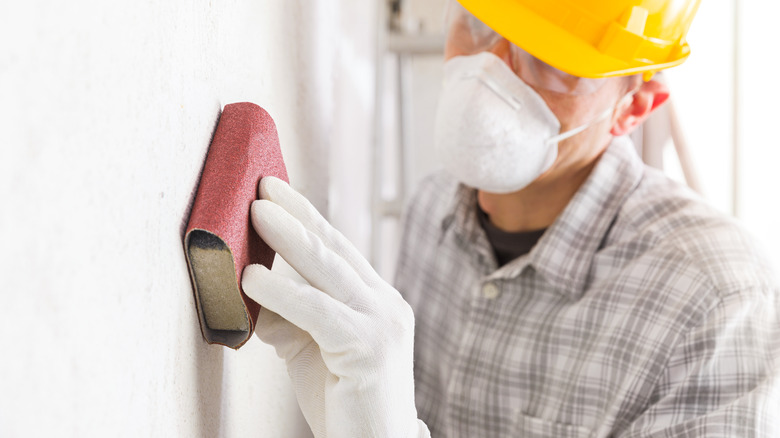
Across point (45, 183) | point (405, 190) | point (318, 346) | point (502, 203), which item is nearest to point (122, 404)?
point (45, 183)

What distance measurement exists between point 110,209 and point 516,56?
37.3 inches

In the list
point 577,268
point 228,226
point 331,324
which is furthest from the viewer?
point 577,268

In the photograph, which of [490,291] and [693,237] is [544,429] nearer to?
[490,291]

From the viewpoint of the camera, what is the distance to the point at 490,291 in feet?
4.73

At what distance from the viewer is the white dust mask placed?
121 cm

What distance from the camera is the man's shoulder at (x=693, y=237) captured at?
1.14 metres

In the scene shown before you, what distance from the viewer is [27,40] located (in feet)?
1.08

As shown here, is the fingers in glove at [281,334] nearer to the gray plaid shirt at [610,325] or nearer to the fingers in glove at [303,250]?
the fingers in glove at [303,250]

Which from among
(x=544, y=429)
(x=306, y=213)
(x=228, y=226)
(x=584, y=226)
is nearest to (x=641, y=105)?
(x=584, y=226)

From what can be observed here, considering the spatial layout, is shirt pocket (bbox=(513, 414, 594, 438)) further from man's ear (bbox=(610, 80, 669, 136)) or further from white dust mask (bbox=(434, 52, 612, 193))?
man's ear (bbox=(610, 80, 669, 136))

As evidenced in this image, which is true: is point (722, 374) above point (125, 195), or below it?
below

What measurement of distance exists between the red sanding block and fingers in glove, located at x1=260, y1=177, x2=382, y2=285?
16 mm

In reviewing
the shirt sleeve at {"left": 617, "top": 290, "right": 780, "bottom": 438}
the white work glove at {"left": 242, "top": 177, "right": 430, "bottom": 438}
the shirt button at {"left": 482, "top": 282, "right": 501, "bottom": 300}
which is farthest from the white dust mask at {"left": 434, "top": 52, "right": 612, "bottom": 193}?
the white work glove at {"left": 242, "top": 177, "right": 430, "bottom": 438}

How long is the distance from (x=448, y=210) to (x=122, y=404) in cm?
124
